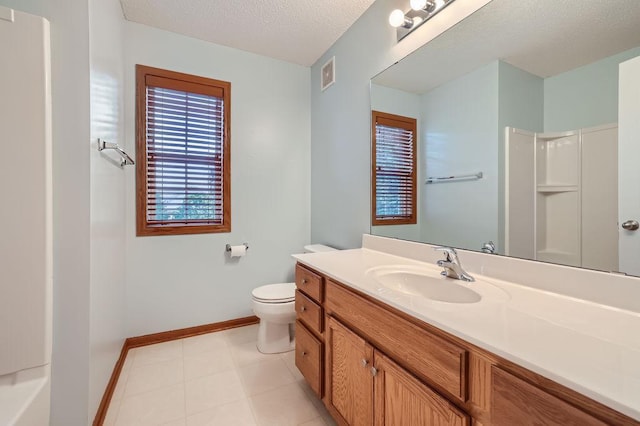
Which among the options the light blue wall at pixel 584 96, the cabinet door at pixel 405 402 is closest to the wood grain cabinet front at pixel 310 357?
the cabinet door at pixel 405 402

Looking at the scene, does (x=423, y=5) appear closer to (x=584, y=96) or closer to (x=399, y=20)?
(x=399, y=20)

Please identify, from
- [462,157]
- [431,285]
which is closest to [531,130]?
[462,157]

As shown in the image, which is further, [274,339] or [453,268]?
[274,339]

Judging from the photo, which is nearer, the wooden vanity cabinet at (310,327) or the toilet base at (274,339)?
the wooden vanity cabinet at (310,327)

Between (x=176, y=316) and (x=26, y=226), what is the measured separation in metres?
1.59

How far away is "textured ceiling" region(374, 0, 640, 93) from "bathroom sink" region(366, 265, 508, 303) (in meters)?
0.85

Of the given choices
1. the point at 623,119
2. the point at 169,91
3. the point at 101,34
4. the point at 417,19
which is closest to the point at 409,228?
the point at 623,119

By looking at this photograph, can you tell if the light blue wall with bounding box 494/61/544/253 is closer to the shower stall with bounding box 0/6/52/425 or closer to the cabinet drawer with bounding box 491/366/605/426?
the cabinet drawer with bounding box 491/366/605/426

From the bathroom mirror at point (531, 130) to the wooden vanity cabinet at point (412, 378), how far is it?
60 cm

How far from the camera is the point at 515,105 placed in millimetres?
1096

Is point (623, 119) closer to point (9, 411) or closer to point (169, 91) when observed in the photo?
point (9, 411)

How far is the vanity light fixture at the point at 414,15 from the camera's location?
1396 millimetres

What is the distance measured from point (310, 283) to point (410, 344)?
0.72 metres

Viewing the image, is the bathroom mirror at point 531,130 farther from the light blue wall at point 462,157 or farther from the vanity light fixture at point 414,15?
the vanity light fixture at point 414,15
